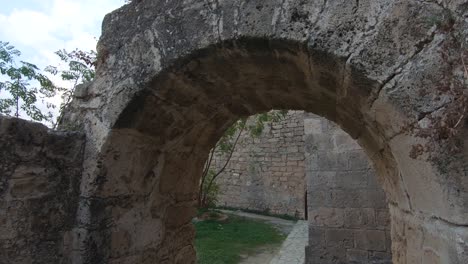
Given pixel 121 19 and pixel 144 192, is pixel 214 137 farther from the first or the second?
pixel 121 19

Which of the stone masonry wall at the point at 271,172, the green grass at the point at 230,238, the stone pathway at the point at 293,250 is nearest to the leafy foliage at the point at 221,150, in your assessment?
the green grass at the point at 230,238

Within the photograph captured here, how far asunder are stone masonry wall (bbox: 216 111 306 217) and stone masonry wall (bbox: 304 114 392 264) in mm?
6495

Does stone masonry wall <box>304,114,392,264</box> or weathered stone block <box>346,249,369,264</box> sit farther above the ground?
stone masonry wall <box>304,114,392,264</box>

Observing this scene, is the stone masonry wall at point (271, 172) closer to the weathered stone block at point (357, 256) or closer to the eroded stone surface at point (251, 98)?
the weathered stone block at point (357, 256)

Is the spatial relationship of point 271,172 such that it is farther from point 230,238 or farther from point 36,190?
point 36,190

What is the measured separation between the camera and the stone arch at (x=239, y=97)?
120cm

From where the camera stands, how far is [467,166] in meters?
1.08

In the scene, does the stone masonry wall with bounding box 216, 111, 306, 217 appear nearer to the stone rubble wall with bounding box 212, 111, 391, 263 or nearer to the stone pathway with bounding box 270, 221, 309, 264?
the stone pathway with bounding box 270, 221, 309, 264

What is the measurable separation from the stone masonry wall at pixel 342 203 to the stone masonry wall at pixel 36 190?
388 centimetres

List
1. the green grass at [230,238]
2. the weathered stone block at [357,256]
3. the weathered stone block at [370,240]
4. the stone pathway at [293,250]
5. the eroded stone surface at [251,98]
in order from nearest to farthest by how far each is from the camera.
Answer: the eroded stone surface at [251,98] < the weathered stone block at [370,240] < the weathered stone block at [357,256] < the stone pathway at [293,250] < the green grass at [230,238]

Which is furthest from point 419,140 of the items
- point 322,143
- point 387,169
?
point 322,143

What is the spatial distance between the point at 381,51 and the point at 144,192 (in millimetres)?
1540

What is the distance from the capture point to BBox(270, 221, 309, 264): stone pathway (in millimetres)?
5766

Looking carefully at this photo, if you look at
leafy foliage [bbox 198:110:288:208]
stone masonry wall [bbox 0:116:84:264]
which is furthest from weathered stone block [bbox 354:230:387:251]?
leafy foliage [bbox 198:110:288:208]
